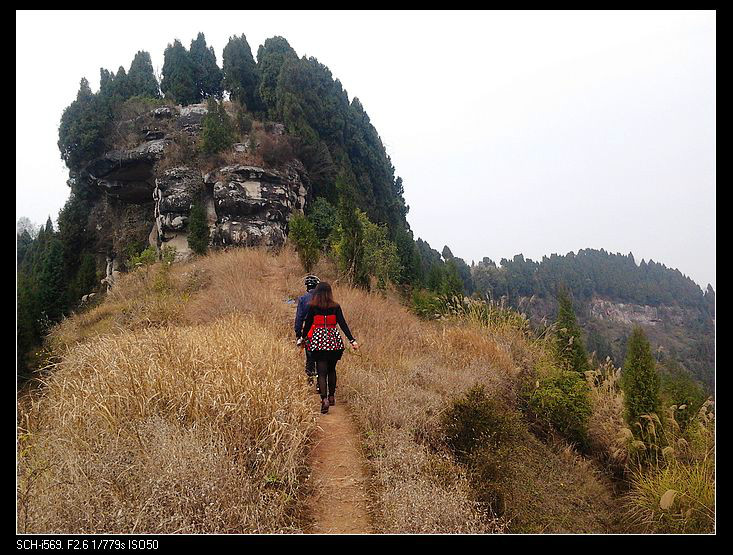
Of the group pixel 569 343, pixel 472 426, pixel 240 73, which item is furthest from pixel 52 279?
pixel 472 426

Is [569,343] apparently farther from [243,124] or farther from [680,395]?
[243,124]

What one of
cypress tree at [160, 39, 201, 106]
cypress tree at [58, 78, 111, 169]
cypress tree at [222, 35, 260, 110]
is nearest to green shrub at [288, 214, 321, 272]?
cypress tree at [58, 78, 111, 169]

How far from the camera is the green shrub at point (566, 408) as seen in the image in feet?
18.1

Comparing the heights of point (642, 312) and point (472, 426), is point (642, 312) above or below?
below

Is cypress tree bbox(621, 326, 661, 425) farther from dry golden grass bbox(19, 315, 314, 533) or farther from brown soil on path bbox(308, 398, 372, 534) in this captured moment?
dry golden grass bbox(19, 315, 314, 533)

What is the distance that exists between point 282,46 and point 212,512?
28.4m

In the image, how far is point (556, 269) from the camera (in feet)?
286

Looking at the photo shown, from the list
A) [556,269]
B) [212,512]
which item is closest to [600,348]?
[212,512]

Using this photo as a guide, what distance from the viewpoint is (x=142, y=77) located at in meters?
27.0

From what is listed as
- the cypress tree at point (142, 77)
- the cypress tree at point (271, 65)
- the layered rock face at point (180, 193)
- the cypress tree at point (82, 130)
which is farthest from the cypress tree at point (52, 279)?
the cypress tree at point (271, 65)

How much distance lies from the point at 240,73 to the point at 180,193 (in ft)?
37.8

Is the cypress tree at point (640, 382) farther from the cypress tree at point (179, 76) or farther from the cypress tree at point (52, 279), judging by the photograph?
the cypress tree at point (179, 76)

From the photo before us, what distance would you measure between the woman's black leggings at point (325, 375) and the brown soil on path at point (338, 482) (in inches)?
14.5

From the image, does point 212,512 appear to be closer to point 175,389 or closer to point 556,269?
point 175,389
